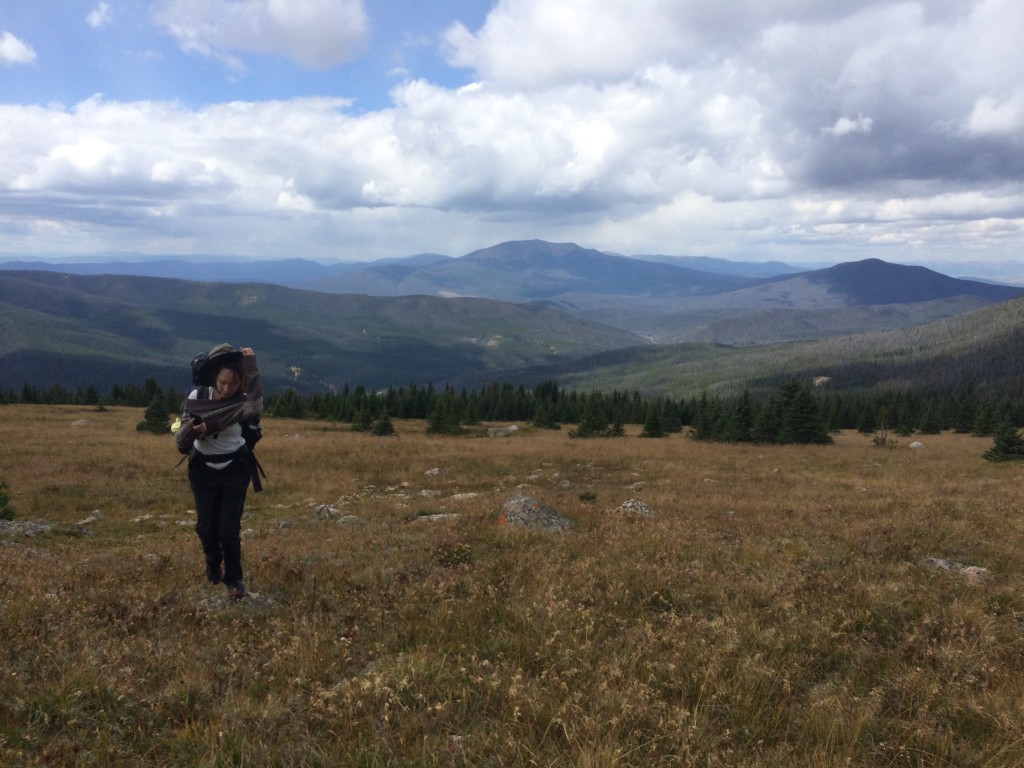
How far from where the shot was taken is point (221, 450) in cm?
654

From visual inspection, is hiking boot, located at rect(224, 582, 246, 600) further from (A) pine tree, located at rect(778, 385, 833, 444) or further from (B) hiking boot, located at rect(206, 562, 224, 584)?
(A) pine tree, located at rect(778, 385, 833, 444)

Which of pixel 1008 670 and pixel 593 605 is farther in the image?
pixel 593 605

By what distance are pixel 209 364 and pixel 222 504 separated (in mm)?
1719

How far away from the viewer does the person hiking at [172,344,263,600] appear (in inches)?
253

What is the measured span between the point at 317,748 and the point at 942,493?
18515 millimetres

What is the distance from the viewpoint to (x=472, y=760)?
3.42 metres

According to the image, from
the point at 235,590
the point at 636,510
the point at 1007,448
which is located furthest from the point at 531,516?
the point at 1007,448

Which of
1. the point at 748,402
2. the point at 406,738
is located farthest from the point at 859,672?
the point at 748,402

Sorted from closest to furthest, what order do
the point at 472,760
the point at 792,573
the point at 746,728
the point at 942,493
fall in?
the point at 472,760, the point at 746,728, the point at 792,573, the point at 942,493

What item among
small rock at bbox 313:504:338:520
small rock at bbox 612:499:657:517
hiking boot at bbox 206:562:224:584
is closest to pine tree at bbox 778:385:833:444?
small rock at bbox 612:499:657:517

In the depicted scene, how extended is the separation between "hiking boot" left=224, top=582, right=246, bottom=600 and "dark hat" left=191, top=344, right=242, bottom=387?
247 centimetres

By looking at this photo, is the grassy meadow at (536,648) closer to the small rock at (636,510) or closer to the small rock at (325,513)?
the small rock at (636,510)

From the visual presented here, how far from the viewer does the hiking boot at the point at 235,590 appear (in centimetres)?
642

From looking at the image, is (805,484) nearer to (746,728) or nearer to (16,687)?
(746,728)
